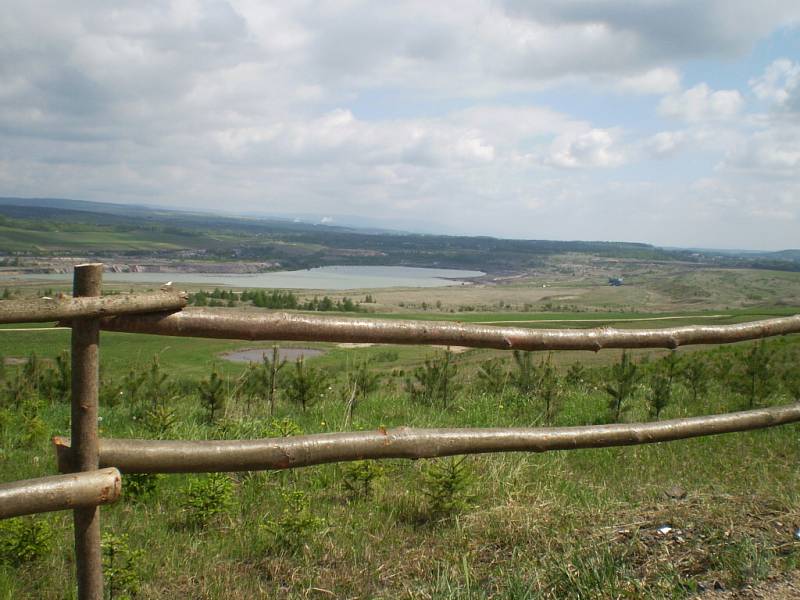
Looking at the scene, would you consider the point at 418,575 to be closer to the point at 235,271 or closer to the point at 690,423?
the point at 690,423

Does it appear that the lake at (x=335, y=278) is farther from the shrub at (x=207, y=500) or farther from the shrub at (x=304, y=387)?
the shrub at (x=207, y=500)

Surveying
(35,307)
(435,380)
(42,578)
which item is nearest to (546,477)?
(42,578)

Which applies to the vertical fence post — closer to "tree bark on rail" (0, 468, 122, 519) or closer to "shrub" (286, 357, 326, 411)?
"tree bark on rail" (0, 468, 122, 519)

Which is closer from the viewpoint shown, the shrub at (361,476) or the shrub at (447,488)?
the shrub at (447,488)

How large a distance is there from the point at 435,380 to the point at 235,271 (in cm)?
9862

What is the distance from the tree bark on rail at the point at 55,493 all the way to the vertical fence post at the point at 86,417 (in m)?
0.08

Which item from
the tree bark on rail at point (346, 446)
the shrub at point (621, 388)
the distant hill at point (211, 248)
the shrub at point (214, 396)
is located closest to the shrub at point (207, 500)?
the tree bark on rail at point (346, 446)

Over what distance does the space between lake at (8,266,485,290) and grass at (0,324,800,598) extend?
62.6 m

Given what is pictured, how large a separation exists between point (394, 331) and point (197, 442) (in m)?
1.06

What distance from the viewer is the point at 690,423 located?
3961mm

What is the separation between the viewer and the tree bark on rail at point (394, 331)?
8.56 ft

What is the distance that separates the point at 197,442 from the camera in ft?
8.87

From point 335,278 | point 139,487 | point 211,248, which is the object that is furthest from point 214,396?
point 211,248

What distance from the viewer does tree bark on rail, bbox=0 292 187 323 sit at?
2.23 m
